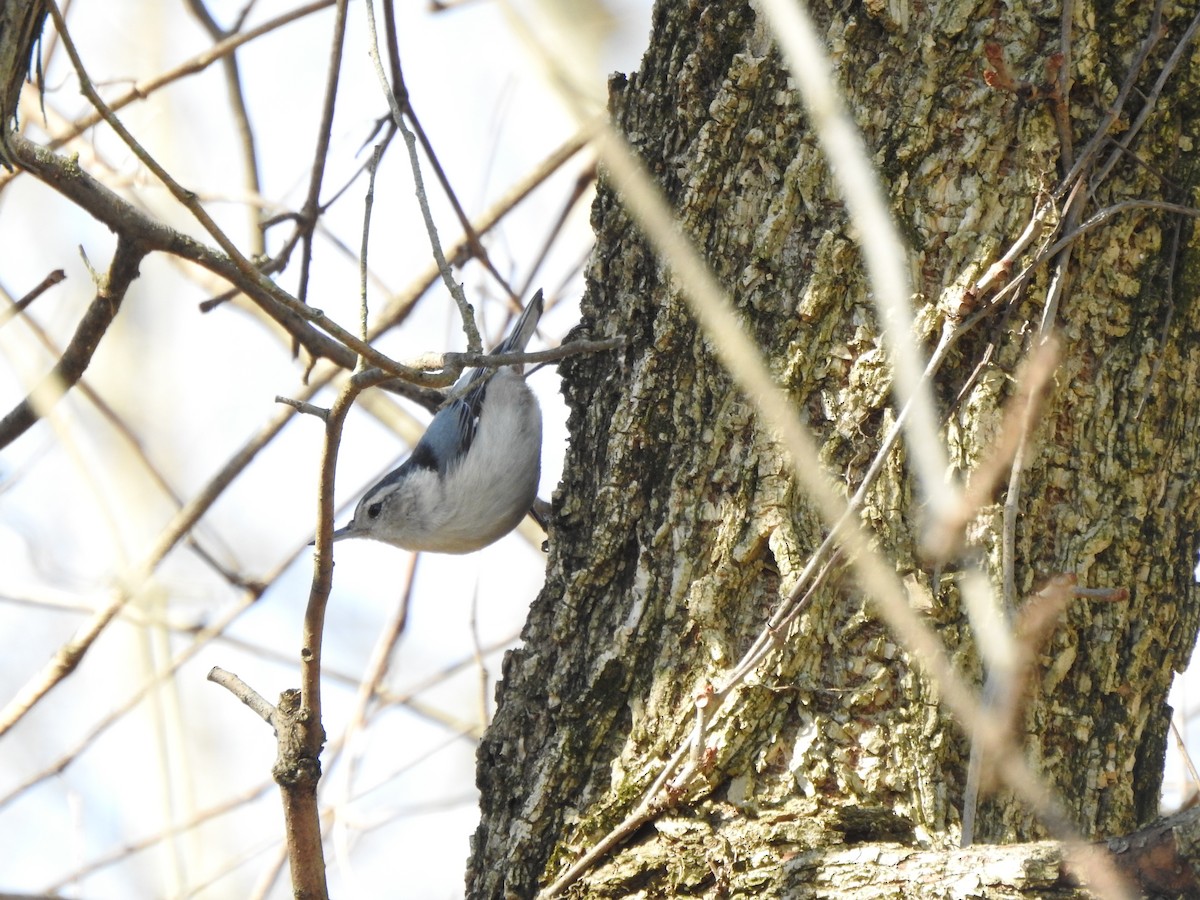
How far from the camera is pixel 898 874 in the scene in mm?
1385

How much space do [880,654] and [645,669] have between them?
0.38 m

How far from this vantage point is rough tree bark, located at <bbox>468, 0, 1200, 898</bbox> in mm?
1642

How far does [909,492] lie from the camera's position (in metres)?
1.69

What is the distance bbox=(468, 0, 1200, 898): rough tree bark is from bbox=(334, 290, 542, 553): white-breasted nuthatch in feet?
4.98

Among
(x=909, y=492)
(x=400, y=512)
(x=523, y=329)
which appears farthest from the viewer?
(x=400, y=512)

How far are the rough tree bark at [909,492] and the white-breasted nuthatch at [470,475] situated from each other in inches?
59.7

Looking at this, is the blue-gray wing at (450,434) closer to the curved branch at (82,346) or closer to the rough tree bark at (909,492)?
the curved branch at (82,346)

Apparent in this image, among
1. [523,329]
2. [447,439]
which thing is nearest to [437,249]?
[523,329]

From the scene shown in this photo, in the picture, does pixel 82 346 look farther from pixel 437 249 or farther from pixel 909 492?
pixel 909 492

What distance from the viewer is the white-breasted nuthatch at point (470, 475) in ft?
11.1

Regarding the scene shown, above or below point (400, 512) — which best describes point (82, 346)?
below

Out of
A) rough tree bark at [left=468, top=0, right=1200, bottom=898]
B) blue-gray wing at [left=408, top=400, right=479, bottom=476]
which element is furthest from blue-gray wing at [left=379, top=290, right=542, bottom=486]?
rough tree bark at [left=468, top=0, right=1200, bottom=898]

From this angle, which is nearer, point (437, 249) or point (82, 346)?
Result: point (437, 249)

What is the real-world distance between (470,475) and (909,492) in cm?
190
